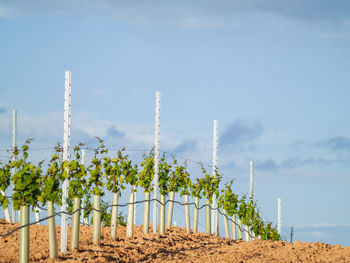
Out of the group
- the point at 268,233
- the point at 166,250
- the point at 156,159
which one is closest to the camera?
the point at 166,250

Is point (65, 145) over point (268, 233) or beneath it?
over

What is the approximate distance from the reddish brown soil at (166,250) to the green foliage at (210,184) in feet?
11.7

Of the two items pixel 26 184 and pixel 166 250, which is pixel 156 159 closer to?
pixel 166 250

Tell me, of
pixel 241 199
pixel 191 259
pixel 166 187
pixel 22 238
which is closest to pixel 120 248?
pixel 191 259

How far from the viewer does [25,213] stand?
10.0 metres

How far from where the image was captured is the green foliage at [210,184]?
19.3 meters

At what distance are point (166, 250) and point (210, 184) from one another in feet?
20.8

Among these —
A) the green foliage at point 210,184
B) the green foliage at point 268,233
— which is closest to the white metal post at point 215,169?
the green foliage at point 210,184

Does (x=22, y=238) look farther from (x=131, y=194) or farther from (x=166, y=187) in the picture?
(x=166, y=187)

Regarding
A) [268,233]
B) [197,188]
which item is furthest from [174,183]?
[268,233]

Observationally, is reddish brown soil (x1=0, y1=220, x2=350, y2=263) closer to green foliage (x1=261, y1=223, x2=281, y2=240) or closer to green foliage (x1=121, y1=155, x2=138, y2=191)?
green foliage (x1=121, y1=155, x2=138, y2=191)

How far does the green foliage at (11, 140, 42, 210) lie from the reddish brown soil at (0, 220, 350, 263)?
1455 mm

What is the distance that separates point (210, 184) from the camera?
64.0ft

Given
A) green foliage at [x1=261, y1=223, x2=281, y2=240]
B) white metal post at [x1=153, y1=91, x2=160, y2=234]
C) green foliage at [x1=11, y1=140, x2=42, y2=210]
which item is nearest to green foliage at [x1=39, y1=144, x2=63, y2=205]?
green foliage at [x1=11, y1=140, x2=42, y2=210]
